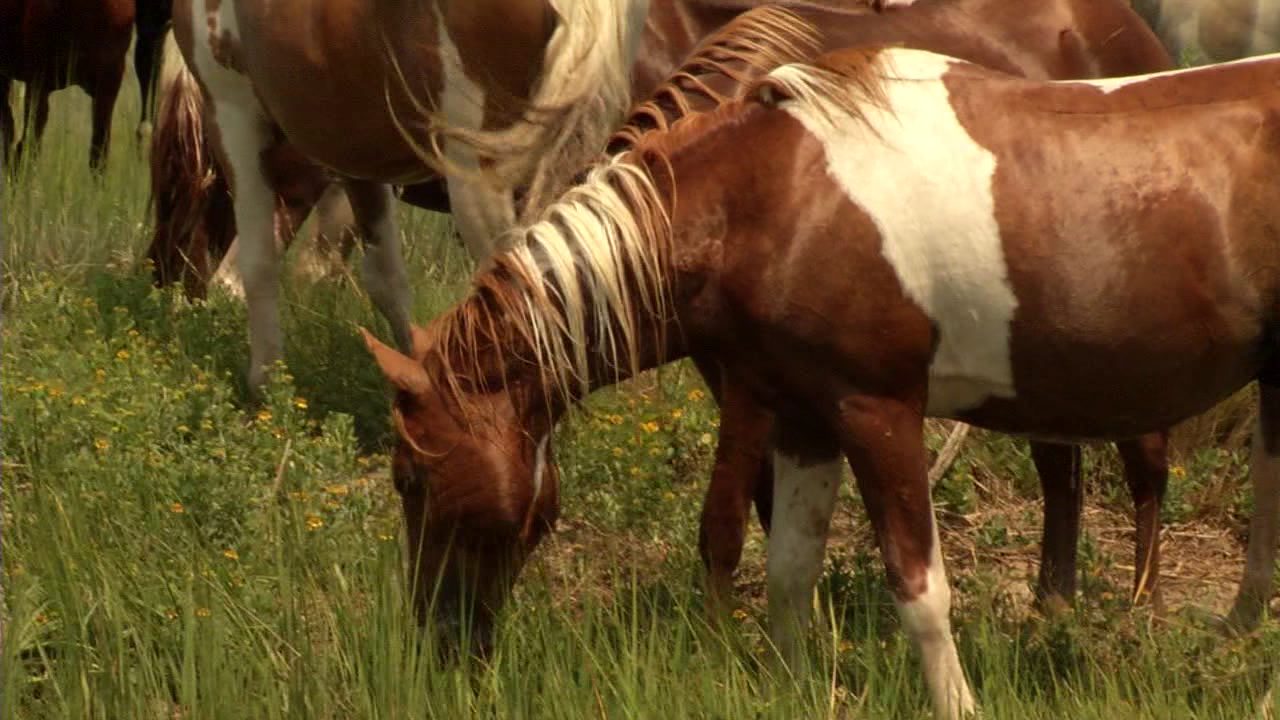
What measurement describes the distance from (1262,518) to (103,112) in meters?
6.09

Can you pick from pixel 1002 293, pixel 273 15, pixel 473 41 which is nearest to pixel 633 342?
pixel 1002 293

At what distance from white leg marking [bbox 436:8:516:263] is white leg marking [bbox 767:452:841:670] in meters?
1.14

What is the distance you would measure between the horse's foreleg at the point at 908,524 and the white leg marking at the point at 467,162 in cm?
145

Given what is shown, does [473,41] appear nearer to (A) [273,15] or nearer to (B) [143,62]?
(A) [273,15]

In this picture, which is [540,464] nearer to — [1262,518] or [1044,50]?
[1262,518]

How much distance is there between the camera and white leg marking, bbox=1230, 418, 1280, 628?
4449 millimetres

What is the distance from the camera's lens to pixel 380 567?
4004mm

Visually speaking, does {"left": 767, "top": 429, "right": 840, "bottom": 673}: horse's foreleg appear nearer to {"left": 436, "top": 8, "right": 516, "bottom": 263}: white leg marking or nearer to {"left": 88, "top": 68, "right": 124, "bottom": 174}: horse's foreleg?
{"left": 436, "top": 8, "right": 516, "bottom": 263}: white leg marking

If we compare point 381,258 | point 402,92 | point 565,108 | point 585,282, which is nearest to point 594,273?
point 585,282

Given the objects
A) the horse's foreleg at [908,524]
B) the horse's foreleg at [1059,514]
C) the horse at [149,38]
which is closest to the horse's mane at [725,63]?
the horse's foreleg at [908,524]

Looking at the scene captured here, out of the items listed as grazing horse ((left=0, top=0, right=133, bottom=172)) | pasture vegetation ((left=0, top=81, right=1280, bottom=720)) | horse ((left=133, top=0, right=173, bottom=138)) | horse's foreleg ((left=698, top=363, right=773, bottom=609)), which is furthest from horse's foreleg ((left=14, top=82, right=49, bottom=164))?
horse's foreleg ((left=698, top=363, right=773, bottom=609))

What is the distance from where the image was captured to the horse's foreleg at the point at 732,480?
4.58 meters

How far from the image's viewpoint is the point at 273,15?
5578 millimetres

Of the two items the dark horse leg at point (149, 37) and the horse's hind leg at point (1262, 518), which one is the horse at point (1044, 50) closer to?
the horse's hind leg at point (1262, 518)
